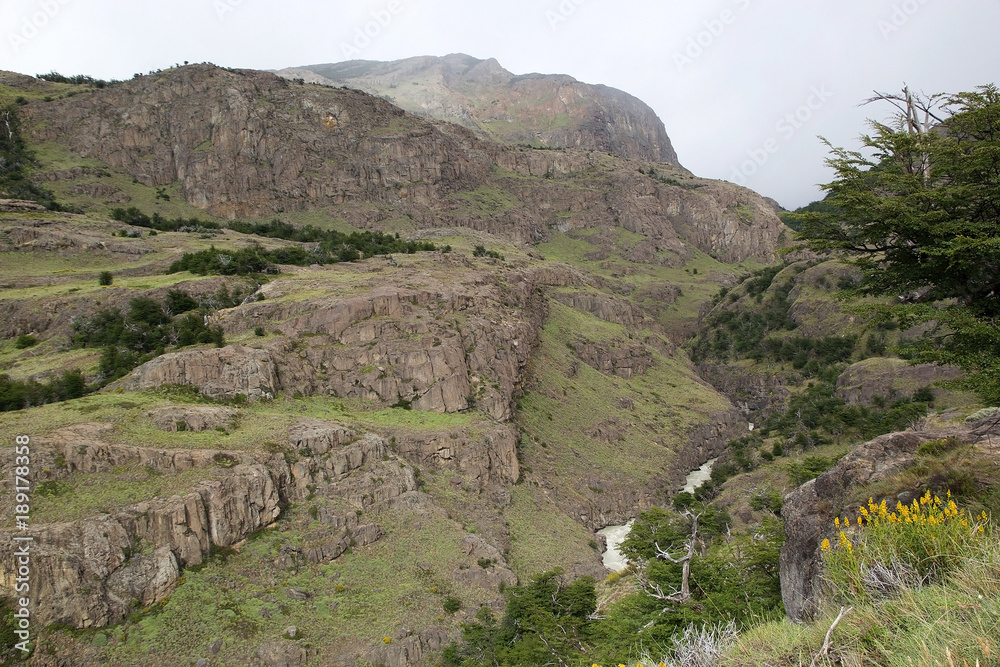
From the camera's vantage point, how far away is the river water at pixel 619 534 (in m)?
43.8

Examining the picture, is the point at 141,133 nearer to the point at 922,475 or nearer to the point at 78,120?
the point at 78,120

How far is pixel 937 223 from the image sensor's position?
1177 centimetres

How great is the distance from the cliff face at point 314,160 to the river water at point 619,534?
8044 cm

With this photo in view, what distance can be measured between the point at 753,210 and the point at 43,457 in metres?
190

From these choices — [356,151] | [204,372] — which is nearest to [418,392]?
[204,372]

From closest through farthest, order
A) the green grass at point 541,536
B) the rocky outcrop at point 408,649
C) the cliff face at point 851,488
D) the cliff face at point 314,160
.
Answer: the cliff face at point 851,488
the rocky outcrop at point 408,649
the green grass at point 541,536
the cliff face at point 314,160

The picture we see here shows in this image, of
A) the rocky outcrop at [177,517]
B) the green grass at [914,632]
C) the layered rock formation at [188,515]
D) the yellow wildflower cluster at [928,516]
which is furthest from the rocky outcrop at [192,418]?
the yellow wildflower cluster at [928,516]

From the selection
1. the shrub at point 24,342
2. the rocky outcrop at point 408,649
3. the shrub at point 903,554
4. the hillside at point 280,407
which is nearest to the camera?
the shrub at point 903,554

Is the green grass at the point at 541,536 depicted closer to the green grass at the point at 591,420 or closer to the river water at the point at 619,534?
the green grass at the point at 591,420

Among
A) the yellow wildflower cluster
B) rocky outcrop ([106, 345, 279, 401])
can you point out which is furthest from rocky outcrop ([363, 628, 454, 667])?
the yellow wildflower cluster

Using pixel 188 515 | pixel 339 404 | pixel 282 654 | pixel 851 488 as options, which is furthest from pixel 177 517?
pixel 851 488

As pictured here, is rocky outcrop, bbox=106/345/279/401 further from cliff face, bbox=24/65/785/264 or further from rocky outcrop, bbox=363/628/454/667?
cliff face, bbox=24/65/785/264

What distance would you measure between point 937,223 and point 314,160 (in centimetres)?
12840

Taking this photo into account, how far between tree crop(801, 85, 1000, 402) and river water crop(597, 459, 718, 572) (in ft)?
82.8
